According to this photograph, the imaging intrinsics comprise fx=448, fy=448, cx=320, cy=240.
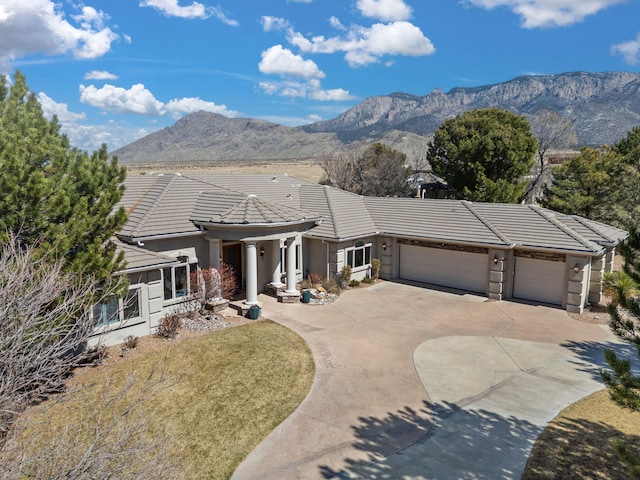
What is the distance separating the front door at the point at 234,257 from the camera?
22.0m

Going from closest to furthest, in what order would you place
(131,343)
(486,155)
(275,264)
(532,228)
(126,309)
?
(131,343) → (126,309) → (532,228) → (275,264) → (486,155)

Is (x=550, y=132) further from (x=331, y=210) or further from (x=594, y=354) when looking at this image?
(x=594, y=354)

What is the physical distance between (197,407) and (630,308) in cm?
1003

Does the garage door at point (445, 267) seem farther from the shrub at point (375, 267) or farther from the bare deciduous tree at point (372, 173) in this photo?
the bare deciduous tree at point (372, 173)

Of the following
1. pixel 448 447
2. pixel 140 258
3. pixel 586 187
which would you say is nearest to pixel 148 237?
pixel 140 258

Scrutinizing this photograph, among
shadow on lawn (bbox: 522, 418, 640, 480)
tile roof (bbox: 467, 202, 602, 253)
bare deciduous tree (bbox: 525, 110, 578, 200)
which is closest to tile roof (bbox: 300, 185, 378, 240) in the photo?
tile roof (bbox: 467, 202, 602, 253)

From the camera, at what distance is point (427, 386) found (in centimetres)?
1316

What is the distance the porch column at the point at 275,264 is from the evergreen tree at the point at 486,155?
2332cm

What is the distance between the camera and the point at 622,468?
9367mm

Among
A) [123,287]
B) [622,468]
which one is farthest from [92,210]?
[622,468]

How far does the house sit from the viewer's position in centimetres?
1844

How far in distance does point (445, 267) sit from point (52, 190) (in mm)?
18977

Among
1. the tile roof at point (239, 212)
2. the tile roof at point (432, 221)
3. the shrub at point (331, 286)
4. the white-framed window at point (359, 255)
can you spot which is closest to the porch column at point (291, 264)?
the tile roof at point (239, 212)

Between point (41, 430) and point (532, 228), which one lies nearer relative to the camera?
point (41, 430)
